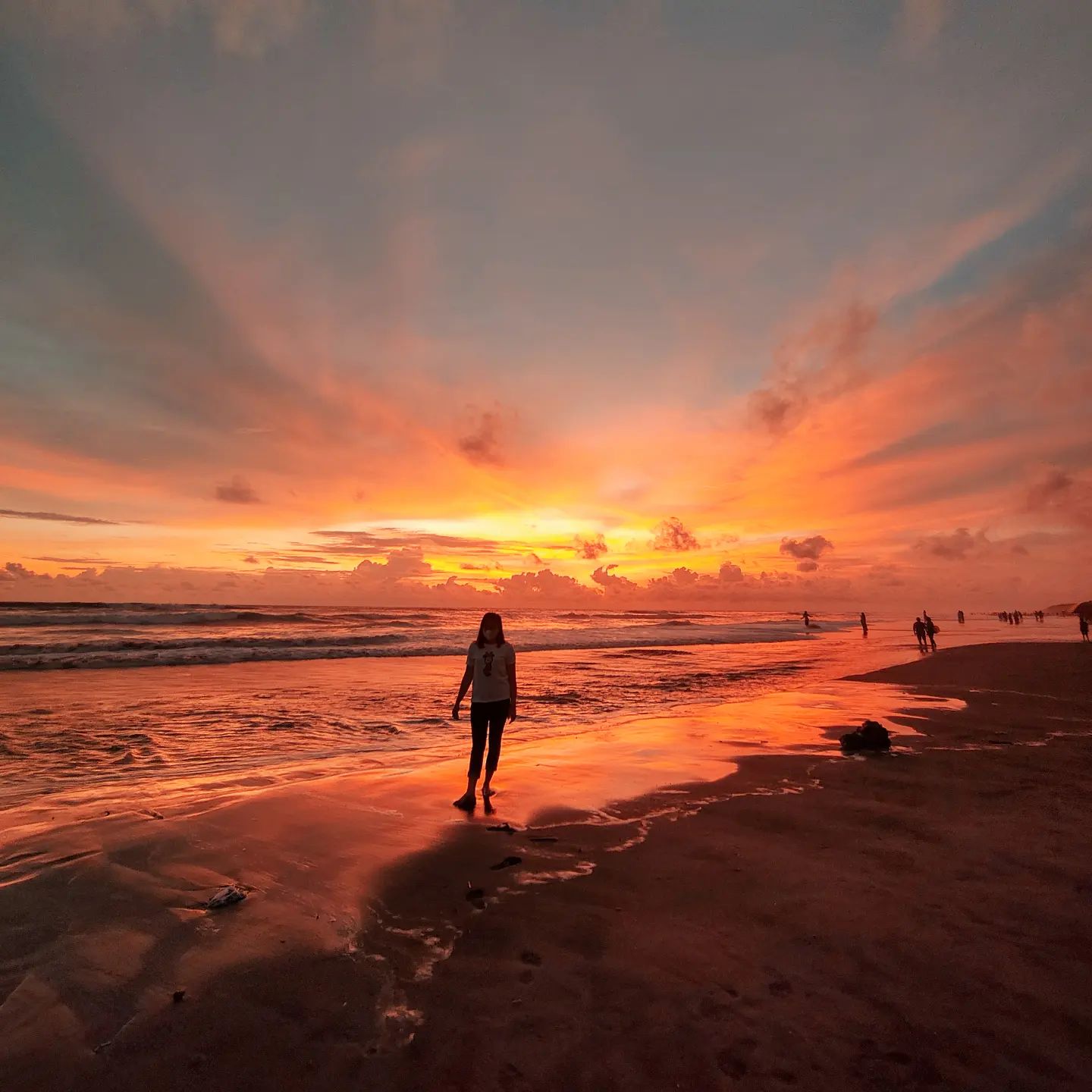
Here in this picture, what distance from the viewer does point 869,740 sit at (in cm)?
1041

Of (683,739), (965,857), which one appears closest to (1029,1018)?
(965,857)

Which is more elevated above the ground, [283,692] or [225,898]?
[283,692]

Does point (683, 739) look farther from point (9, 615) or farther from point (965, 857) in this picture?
point (9, 615)

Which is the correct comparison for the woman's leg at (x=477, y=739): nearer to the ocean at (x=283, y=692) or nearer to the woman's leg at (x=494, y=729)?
the woman's leg at (x=494, y=729)

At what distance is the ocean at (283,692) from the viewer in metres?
10.4

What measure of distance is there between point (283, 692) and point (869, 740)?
54.5 ft

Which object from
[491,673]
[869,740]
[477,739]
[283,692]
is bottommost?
[869,740]

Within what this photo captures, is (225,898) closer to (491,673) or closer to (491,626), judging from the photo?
(491,673)

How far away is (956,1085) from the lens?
2.98m

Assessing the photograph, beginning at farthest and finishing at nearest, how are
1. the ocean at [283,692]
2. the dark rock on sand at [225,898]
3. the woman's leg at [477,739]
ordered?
the ocean at [283,692], the woman's leg at [477,739], the dark rock on sand at [225,898]

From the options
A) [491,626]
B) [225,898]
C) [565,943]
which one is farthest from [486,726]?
[565,943]

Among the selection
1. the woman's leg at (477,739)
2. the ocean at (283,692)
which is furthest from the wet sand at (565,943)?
the ocean at (283,692)

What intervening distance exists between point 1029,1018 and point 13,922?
679 cm

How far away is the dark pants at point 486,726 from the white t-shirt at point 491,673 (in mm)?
101
